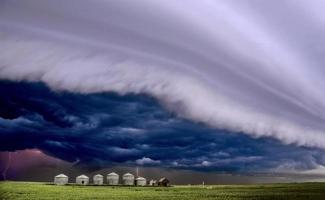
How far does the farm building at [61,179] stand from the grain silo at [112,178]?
941 cm

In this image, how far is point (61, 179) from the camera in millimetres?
91250

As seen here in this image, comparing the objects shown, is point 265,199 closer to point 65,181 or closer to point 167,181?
point 167,181

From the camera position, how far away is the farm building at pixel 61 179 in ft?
298

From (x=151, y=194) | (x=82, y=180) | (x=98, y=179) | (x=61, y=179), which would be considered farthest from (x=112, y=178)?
(x=151, y=194)

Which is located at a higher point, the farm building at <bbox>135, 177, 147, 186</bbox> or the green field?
the farm building at <bbox>135, 177, 147, 186</bbox>

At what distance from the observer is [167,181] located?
89000 millimetres

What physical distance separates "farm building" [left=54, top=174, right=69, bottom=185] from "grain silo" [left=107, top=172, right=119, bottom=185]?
9.41 m

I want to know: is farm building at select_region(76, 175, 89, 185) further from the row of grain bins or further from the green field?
the green field

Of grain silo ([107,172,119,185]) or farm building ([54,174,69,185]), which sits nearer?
farm building ([54,174,69,185])

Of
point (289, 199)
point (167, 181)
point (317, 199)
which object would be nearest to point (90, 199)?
point (289, 199)

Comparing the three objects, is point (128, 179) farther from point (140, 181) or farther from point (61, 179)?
point (61, 179)

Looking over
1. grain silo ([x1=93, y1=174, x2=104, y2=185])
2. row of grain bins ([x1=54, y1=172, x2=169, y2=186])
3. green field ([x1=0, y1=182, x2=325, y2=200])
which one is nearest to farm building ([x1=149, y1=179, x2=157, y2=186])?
row of grain bins ([x1=54, y1=172, x2=169, y2=186])

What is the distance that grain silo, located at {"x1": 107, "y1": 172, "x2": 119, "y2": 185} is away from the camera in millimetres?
93725

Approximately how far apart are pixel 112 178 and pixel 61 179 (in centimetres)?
1141
